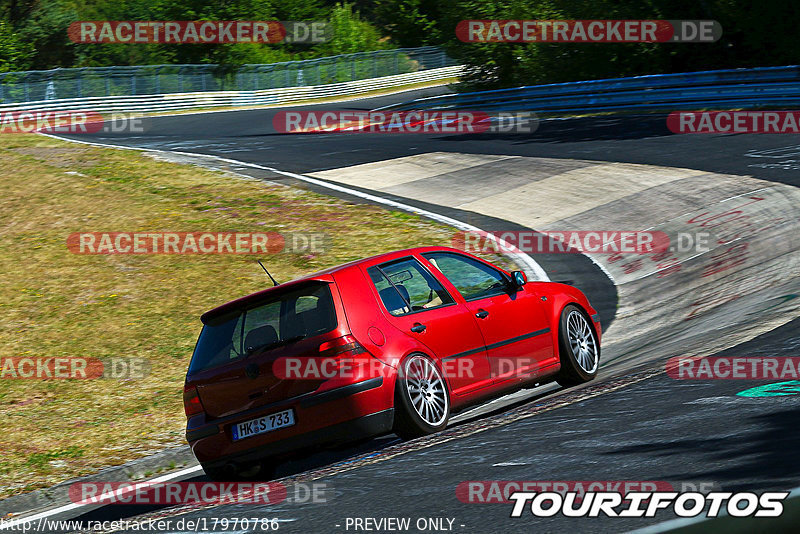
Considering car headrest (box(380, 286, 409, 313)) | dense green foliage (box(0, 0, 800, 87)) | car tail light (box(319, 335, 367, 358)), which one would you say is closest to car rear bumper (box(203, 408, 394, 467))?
car tail light (box(319, 335, 367, 358))

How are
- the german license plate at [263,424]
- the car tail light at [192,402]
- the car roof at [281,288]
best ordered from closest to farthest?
the german license plate at [263,424]
the car roof at [281,288]
the car tail light at [192,402]

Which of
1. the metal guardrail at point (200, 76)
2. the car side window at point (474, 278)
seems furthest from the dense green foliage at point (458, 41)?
the car side window at point (474, 278)

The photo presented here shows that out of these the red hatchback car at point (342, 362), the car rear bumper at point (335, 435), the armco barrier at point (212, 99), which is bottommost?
the car rear bumper at point (335, 435)

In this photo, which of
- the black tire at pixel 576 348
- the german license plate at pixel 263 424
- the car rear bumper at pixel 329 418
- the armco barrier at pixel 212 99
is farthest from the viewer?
the armco barrier at pixel 212 99

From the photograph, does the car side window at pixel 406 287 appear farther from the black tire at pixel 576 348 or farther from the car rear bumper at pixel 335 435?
Answer: the black tire at pixel 576 348

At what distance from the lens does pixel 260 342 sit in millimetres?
7199

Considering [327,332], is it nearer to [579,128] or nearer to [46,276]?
[46,276]

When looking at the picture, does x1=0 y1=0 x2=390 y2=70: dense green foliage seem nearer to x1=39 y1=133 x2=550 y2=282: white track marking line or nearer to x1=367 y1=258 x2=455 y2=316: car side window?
x1=39 y1=133 x2=550 y2=282: white track marking line

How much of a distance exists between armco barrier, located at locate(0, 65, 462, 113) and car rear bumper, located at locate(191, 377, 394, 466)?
108 feet

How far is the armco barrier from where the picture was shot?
3950cm

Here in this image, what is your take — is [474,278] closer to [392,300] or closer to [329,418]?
[392,300]

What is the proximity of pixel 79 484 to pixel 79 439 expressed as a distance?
1285 mm

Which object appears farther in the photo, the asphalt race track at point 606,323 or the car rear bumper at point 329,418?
the car rear bumper at point 329,418

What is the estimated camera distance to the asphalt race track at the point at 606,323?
533cm
